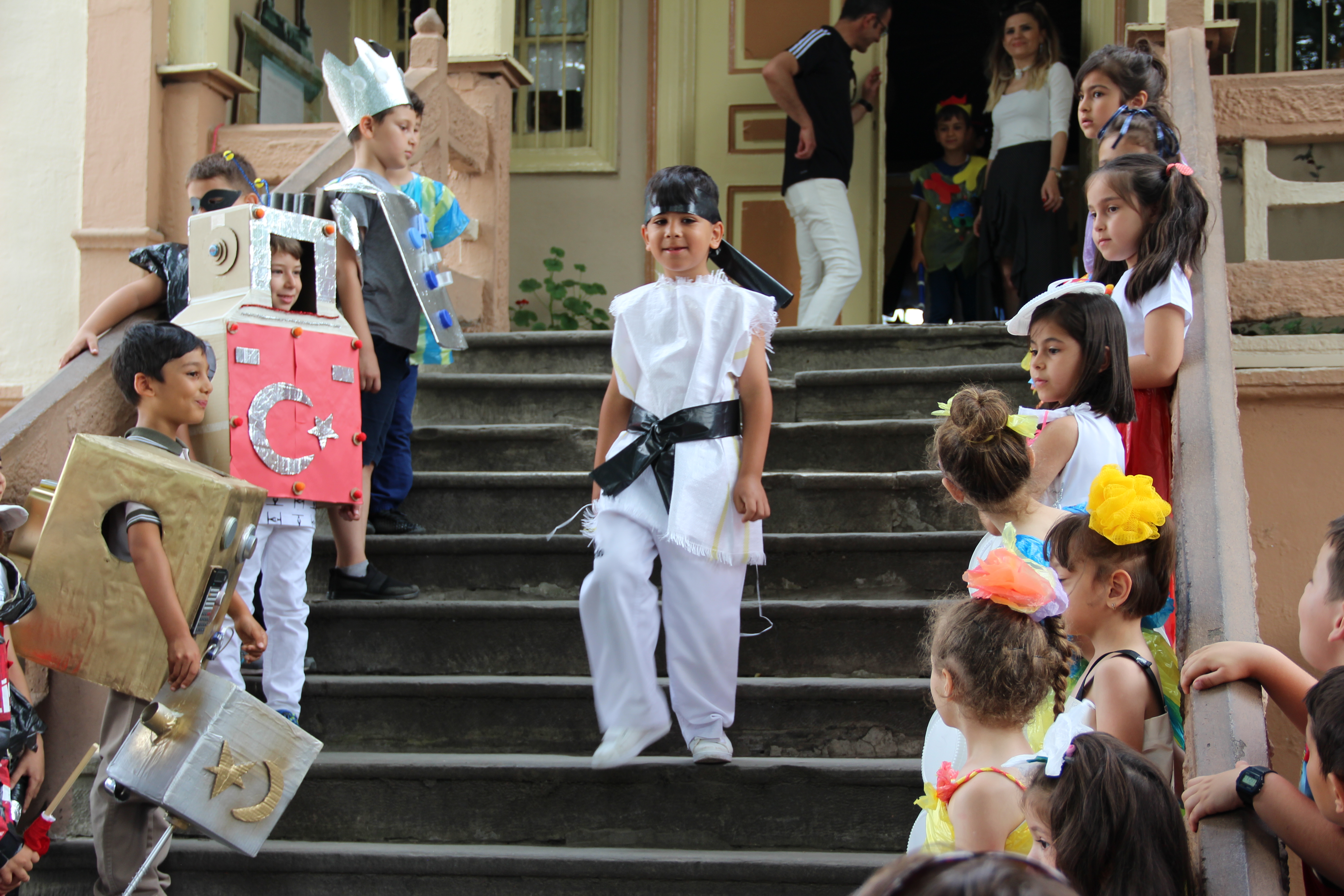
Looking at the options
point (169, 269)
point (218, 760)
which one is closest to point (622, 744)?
point (218, 760)

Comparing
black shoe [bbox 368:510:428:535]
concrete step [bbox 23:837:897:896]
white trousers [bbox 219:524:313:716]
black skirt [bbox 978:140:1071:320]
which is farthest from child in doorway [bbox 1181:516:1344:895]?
black skirt [bbox 978:140:1071:320]

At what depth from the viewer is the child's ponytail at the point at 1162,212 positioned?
3.02 m

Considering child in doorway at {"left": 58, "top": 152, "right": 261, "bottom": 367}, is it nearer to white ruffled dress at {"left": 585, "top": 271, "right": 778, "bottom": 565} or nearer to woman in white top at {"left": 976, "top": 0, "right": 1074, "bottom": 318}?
white ruffled dress at {"left": 585, "top": 271, "right": 778, "bottom": 565}

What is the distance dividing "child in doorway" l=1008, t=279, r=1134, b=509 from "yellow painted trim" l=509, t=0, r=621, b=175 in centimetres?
509

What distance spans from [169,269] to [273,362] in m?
0.58

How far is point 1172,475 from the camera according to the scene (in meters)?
2.84

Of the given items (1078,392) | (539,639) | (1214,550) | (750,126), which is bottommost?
(539,639)

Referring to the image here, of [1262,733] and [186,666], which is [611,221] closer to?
[186,666]

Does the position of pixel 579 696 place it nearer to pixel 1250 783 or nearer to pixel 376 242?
pixel 376 242

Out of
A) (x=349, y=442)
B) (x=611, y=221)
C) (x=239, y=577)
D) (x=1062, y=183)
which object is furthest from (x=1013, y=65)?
(x=239, y=577)

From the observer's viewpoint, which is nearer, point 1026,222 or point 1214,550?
point 1214,550

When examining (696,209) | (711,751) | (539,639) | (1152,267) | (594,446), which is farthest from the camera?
(594,446)

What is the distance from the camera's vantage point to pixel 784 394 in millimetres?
4441

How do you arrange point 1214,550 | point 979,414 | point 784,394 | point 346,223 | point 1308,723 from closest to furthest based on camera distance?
point 1308,723, point 1214,550, point 979,414, point 346,223, point 784,394
